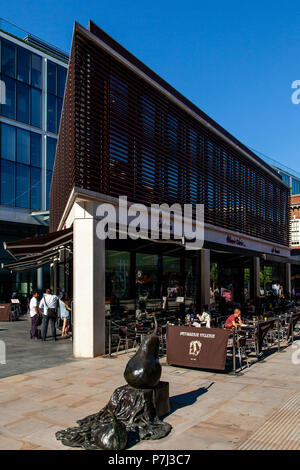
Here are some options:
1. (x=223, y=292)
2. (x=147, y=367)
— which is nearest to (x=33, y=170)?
(x=223, y=292)

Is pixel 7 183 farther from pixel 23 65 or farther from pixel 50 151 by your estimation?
pixel 23 65

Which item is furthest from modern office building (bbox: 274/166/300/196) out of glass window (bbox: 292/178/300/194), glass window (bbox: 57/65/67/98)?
glass window (bbox: 57/65/67/98)

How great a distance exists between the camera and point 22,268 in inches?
876

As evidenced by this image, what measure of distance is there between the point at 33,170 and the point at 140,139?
19.3 m

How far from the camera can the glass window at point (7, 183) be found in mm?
29094

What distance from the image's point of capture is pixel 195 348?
30.5ft

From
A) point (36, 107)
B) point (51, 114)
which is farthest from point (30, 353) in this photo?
point (51, 114)

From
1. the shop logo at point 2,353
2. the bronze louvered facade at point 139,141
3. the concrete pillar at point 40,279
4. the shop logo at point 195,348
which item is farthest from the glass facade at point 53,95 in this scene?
the shop logo at point 195,348

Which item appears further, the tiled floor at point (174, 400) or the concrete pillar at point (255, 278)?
the concrete pillar at point (255, 278)

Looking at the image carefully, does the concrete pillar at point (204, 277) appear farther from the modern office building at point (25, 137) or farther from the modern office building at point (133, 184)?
the modern office building at point (25, 137)

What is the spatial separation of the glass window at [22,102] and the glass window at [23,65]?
1.81ft

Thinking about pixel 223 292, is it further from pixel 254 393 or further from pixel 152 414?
pixel 152 414

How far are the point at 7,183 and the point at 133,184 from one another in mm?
18628

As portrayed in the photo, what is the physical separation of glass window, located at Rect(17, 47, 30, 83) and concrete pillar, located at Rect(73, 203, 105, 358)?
22875 mm
